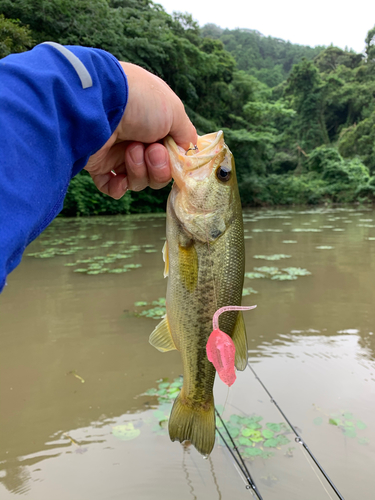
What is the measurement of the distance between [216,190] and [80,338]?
2499 millimetres

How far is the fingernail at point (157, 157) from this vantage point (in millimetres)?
1610

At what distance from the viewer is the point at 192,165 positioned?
62.7 inches

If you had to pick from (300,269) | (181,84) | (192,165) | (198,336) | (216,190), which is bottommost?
(300,269)

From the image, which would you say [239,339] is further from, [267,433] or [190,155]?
[267,433]

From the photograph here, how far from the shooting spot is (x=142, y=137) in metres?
1.57

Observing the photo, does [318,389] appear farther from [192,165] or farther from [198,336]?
[192,165]

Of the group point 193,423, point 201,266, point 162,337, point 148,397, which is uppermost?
point 201,266

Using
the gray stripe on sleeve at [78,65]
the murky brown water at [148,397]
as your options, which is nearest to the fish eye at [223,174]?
the gray stripe on sleeve at [78,65]

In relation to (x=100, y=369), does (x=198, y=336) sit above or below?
above

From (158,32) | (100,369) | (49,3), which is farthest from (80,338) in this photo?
(158,32)

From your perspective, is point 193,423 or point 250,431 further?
point 250,431

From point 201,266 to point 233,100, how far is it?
2794 centimetres

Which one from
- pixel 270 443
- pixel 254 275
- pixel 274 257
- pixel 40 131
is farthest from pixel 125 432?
pixel 274 257

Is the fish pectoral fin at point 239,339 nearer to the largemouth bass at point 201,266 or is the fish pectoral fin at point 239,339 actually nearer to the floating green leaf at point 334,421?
the largemouth bass at point 201,266
